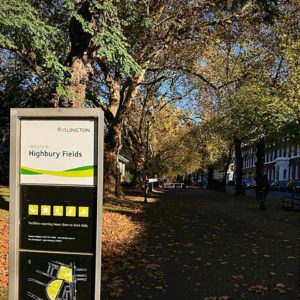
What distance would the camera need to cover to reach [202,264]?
863 cm

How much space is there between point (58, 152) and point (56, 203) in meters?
0.46

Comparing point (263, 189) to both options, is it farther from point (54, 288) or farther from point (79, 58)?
point (54, 288)

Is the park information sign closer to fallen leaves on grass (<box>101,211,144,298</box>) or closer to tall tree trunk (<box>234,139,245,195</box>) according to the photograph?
fallen leaves on grass (<box>101,211,144,298</box>)

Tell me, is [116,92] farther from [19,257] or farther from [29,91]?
[19,257]

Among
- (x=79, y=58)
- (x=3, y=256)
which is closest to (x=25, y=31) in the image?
Result: (x=79, y=58)

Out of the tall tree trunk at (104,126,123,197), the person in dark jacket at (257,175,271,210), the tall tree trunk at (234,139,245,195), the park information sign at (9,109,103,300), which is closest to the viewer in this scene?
the park information sign at (9,109,103,300)

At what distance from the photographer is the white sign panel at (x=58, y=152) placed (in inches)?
169

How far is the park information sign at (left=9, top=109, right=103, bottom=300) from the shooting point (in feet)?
14.1

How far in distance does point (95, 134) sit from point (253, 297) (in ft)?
11.9

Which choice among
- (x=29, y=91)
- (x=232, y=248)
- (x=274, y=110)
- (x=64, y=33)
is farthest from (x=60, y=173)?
(x=274, y=110)

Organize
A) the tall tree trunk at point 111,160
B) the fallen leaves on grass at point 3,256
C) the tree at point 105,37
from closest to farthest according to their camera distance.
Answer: the fallen leaves on grass at point 3,256 < the tree at point 105,37 < the tall tree trunk at point 111,160

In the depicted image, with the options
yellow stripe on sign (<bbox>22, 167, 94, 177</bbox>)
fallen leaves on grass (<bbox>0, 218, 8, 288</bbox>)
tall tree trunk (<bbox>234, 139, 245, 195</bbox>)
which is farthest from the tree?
tall tree trunk (<bbox>234, 139, 245, 195</bbox>)

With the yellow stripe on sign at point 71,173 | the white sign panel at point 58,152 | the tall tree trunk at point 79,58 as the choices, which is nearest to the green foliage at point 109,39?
the tall tree trunk at point 79,58

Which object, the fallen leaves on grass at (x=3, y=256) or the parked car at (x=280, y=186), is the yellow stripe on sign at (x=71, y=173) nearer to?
the fallen leaves on grass at (x=3, y=256)
